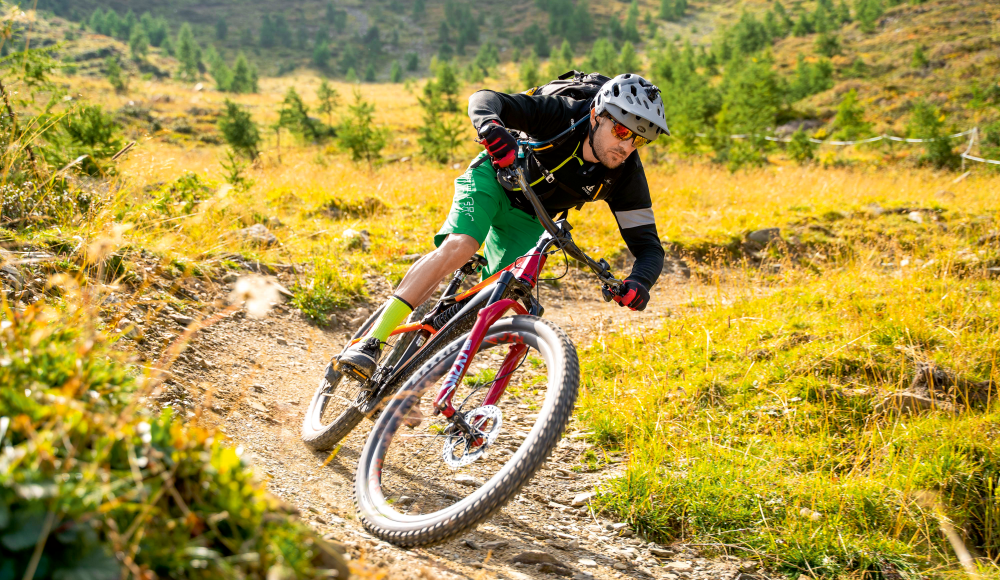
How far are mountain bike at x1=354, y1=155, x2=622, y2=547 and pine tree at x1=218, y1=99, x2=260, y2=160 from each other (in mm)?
18348

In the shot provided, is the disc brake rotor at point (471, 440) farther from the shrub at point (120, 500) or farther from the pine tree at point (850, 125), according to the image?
the pine tree at point (850, 125)

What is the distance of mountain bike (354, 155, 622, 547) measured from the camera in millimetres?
2248

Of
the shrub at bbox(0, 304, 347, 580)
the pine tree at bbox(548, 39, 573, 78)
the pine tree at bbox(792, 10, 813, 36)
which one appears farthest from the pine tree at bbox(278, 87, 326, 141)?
the pine tree at bbox(792, 10, 813, 36)

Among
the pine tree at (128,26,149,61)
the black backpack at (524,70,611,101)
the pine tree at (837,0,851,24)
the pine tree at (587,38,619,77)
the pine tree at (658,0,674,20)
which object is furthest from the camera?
the pine tree at (658,0,674,20)

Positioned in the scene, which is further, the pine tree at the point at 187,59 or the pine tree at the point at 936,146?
the pine tree at the point at 187,59

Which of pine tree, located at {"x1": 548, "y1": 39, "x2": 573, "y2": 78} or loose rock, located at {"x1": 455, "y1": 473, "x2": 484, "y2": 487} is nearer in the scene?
loose rock, located at {"x1": 455, "y1": 473, "x2": 484, "y2": 487}

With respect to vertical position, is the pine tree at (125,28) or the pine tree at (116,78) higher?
the pine tree at (125,28)

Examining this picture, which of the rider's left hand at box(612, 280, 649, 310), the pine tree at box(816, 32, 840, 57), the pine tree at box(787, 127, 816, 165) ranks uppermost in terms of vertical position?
the pine tree at box(816, 32, 840, 57)

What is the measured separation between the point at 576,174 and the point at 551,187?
0.18 meters

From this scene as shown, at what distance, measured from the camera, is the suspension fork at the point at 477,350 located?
2.69m

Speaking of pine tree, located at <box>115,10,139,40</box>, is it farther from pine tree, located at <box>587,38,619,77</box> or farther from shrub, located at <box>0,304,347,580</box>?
shrub, located at <box>0,304,347,580</box>

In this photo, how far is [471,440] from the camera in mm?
2686

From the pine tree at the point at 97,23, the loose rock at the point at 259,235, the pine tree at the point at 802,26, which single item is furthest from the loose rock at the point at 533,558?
the pine tree at the point at 97,23

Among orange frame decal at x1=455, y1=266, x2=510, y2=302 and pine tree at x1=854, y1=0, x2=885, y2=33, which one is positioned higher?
pine tree at x1=854, y1=0, x2=885, y2=33
